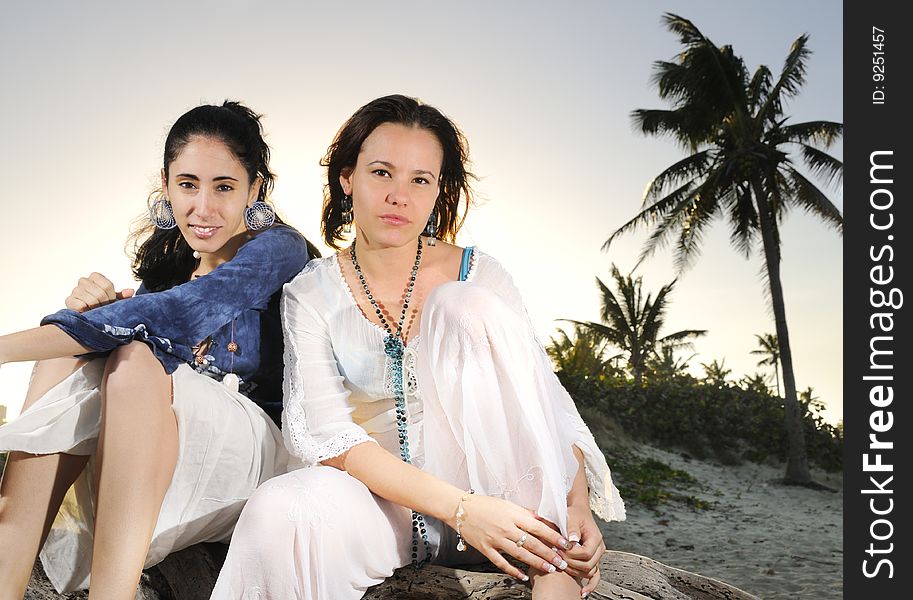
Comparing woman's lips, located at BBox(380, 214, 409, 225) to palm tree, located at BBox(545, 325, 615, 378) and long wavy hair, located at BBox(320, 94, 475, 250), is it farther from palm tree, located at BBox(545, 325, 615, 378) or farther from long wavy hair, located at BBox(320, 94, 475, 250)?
palm tree, located at BBox(545, 325, 615, 378)

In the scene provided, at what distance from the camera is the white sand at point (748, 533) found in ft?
27.7

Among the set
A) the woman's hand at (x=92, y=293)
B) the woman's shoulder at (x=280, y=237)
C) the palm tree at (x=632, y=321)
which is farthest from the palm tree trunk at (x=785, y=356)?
the woman's hand at (x=92, y=293)

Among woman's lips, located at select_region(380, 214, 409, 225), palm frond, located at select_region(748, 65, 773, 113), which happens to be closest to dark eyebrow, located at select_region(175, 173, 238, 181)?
woman's lips, located at select_region(380, 214, 409, 225)

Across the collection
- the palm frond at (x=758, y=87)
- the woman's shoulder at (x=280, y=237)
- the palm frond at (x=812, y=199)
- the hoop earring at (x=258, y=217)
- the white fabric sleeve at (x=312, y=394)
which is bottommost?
the white fabric sleeve at (x=312, y=394)

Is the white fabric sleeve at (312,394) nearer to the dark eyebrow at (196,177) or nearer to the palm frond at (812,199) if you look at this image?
the dark eyebrow at (196,177)

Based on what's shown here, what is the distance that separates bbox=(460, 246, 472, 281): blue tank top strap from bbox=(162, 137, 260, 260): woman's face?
87 cm

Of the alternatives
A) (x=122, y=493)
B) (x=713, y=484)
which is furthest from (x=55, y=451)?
(x=713, y=484)

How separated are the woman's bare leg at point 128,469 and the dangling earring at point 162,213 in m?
0.89

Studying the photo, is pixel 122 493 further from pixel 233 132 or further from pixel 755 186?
pixel 755 186

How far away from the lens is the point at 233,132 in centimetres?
292

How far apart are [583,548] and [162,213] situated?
2018 millimetres

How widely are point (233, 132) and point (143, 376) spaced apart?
1067 mm

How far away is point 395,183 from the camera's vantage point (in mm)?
2521

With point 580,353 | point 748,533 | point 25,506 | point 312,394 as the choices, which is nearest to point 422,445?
point 312,394
